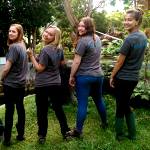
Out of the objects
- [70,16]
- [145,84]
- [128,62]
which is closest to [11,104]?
[128,62]

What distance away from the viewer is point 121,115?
5.65 m

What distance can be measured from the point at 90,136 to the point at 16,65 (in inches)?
64.1

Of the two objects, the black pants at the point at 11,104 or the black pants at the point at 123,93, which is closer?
the black pants at the point at 123,93

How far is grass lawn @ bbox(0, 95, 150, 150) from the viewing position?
5719mm

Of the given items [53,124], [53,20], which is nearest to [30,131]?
[53,124]

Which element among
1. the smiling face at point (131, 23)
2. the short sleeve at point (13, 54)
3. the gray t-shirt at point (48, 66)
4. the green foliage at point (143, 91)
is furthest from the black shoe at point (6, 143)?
the green foliage at point (143, 91)

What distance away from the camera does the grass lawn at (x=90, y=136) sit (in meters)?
5.72

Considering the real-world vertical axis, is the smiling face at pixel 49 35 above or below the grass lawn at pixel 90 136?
above

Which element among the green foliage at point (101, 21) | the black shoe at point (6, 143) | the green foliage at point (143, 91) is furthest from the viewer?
the green foliage at point (101, 21)

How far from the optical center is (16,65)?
5.70 meters

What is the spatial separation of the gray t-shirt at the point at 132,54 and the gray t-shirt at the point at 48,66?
90 centimetres

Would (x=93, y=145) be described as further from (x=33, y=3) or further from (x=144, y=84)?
(x=33, y=3)

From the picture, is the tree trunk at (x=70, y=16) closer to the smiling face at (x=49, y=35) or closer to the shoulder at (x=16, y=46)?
the smiling face at (x=49, y=35)

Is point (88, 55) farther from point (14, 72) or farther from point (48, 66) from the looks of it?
point (14, 72)
